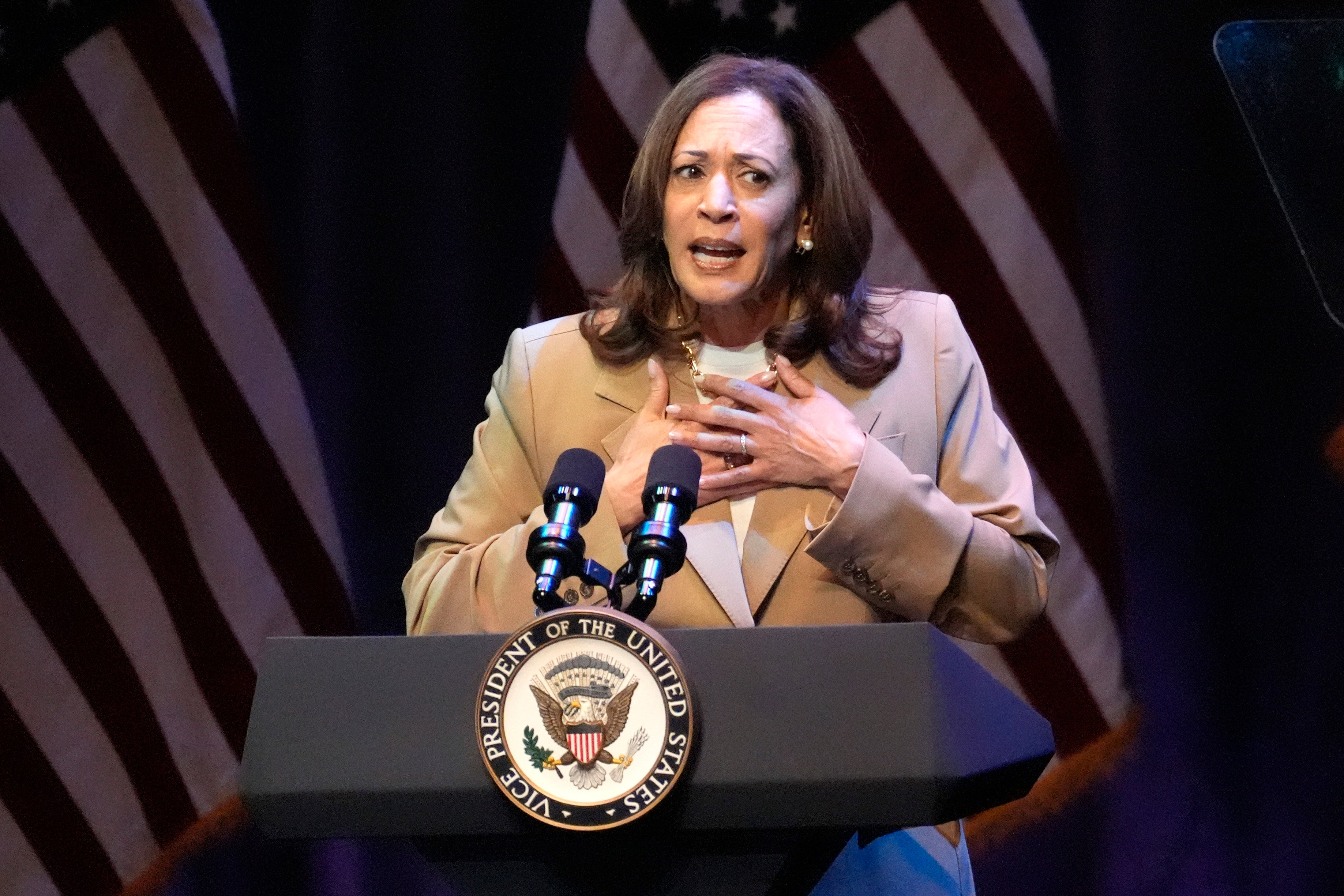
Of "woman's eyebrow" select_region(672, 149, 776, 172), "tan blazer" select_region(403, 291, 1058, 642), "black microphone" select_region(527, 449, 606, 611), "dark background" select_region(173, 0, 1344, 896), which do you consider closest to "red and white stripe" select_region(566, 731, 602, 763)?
"black microphone" select_region(527, 449, 606, 611)

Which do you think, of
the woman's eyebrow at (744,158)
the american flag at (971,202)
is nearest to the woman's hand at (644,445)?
the woman's eyebrow at (744,158)

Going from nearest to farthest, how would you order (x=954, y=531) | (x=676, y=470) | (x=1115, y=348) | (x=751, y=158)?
(x=676, y=470), (x=954, y=531), (x=751, y=158), (x=1115, y=348)

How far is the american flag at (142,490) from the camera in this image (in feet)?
9.69

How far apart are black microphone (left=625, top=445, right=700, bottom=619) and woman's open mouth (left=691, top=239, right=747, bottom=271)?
536 mm

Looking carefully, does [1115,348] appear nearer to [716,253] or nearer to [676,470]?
[716,253]

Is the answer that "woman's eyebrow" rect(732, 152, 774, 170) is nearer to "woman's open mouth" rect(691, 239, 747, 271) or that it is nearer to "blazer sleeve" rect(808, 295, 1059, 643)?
"woman's open mouth" rect(691, 239, 747, 271)

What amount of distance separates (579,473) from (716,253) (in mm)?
587

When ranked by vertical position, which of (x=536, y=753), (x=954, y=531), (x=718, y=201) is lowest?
(x=954, y=531)

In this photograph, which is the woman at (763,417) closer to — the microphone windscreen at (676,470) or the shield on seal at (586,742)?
the microphone windscreen at (676,470)

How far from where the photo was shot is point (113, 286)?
9.80ft

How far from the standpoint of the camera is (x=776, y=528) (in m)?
1.61

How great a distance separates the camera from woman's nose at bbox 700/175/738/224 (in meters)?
1.68

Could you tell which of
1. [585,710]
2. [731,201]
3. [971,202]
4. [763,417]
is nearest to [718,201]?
[731,201]

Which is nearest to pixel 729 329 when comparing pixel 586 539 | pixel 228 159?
pixel 586 539
